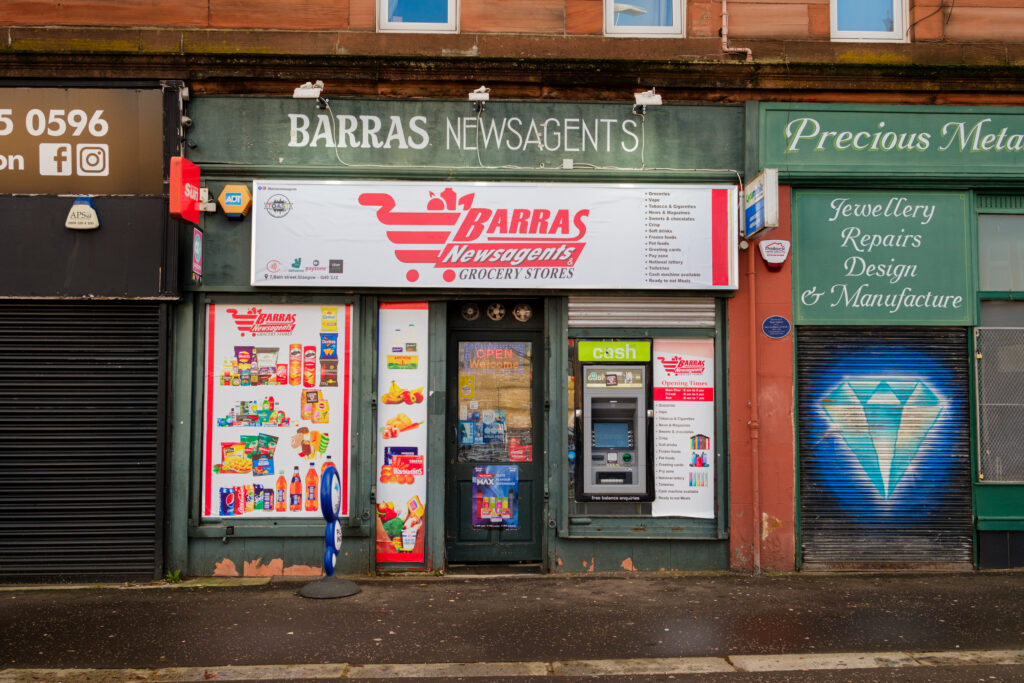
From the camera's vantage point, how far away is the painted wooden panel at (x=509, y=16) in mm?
8195

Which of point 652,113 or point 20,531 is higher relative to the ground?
point 652,113

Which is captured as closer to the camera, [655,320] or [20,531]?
[20,531]

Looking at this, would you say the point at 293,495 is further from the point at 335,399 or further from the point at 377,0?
the point at 377,0

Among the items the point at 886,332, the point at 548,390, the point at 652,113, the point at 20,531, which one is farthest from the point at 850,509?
the point at 20,531

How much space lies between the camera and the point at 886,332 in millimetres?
8180

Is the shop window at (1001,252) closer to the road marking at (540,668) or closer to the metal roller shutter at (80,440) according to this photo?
the road marking at (540,668)

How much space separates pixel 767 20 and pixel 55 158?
24.6 feet

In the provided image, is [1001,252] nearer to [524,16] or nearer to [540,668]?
[524,16]

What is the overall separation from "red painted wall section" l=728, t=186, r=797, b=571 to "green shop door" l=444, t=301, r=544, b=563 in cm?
202

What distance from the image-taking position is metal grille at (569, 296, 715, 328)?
8039 millimetres

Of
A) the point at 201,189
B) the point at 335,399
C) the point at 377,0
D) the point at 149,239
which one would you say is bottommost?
the point at 335,399

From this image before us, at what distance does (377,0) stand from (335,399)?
426cm

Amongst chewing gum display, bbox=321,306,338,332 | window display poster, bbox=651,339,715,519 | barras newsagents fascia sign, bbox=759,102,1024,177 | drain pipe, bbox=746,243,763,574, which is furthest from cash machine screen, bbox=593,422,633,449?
barras newsagents fascia sign, bbox=759,102,1024,177

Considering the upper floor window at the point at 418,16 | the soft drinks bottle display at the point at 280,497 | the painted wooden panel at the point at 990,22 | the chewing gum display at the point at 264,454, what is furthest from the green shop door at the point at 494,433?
the painted wooden panel at the point at 990,22
